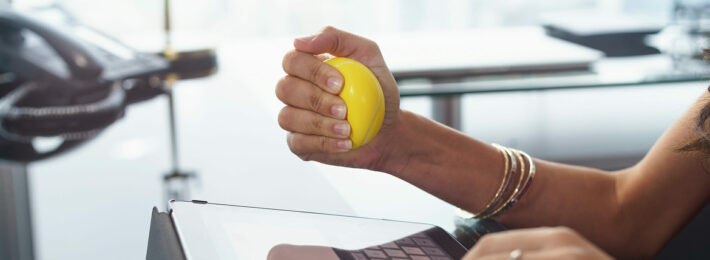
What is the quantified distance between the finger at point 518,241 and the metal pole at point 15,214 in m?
0.53

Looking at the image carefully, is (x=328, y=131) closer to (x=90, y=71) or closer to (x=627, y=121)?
(x=90, y=71)

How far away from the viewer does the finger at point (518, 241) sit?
1.65 ft

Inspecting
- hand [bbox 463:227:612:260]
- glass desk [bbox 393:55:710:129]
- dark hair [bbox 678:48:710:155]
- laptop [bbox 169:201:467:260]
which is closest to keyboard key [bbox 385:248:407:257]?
laptop [bbox 169:201:467:260]

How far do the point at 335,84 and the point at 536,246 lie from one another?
0.32 m

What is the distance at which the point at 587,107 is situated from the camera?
1732 mm

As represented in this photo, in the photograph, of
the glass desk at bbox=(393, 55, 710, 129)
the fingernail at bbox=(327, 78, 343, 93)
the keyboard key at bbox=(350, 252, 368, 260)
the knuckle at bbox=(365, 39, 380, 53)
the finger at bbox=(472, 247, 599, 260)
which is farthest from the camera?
the glass desk at bbox=(393, 55, 710, 129)

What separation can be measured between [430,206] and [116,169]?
47cm

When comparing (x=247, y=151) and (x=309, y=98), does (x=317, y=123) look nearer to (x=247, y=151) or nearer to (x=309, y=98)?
(x=309, y=98)

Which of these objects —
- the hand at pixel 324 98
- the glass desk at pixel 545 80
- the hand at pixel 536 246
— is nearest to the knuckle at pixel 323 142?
the hand at pixel 324 98

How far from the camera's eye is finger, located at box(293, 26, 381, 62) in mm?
809

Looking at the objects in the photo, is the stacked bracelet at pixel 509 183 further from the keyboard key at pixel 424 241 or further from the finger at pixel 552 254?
the finger at pixel 552 254

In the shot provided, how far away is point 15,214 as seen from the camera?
95 cm

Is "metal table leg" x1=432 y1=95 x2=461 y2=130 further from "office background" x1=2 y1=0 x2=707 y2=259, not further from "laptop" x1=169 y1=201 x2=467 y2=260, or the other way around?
"laptop" x1=169 y1=201 x2=467 y2=260

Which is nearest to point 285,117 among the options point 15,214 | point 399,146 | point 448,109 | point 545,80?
point 399,146
